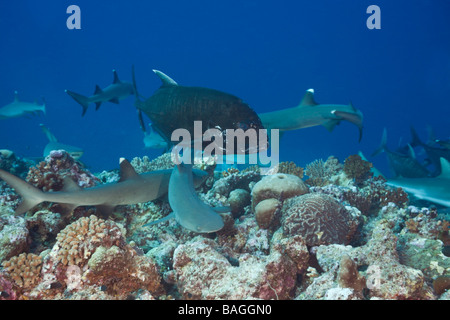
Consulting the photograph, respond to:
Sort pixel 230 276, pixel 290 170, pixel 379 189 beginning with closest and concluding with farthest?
pixel 230 276 → pixel 379 189 → pixel 290 170

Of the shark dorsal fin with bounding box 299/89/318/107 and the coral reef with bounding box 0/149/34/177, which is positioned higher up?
the shark dorsal fin with bounding box 299/89/318/107

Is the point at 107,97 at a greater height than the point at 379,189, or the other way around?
the point at 107,97

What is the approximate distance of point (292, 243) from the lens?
10.8 feet

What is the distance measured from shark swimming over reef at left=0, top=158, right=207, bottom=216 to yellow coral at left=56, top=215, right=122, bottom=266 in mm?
797

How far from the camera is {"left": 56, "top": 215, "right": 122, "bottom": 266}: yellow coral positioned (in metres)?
2.88

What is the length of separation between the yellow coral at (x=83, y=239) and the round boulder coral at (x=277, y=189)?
112 inches

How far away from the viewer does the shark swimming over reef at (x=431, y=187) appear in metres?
4.49

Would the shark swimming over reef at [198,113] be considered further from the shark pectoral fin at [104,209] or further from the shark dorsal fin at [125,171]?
the shark pectoral fin at [104,209]

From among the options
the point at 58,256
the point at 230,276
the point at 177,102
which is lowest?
the point at 230,276

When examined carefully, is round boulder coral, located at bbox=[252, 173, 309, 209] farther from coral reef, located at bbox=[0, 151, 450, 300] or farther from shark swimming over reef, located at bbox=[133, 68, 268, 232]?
shark swimming over reef, located at bbox=[133, 68, 268, 232]

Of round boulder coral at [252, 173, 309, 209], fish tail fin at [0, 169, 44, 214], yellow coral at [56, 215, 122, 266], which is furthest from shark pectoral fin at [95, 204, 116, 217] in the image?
round boulder coral at [252, 173, 309, 209]
